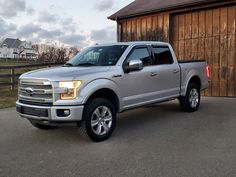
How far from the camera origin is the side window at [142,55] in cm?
654

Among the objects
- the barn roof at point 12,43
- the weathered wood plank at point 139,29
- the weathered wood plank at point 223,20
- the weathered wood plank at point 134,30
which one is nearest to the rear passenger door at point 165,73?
the weathered wood plank at point 223,20

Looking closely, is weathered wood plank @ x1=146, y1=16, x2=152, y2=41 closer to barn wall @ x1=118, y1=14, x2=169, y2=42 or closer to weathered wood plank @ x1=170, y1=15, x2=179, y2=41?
barn wall @ x1=118, y1=14, x2=169, y2=42

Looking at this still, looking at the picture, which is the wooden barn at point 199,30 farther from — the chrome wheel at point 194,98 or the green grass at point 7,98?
the green grass at point 7,98

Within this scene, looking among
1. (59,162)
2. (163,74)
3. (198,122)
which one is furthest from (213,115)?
(59,162)

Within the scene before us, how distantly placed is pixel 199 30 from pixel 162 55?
5140 mm

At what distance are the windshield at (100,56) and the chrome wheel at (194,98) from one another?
2866mm

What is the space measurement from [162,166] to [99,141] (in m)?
1.66

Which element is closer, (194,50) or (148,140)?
(148,140)

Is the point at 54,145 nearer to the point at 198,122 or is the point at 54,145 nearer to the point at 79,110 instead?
the point at 79,110

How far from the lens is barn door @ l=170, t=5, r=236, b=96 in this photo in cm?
1112

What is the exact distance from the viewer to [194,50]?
12203 millimetres

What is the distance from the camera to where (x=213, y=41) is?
456 inches

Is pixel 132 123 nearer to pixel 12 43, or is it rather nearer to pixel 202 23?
pixel 202 23

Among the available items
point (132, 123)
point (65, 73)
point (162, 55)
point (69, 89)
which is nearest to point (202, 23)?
point (162, 55)
